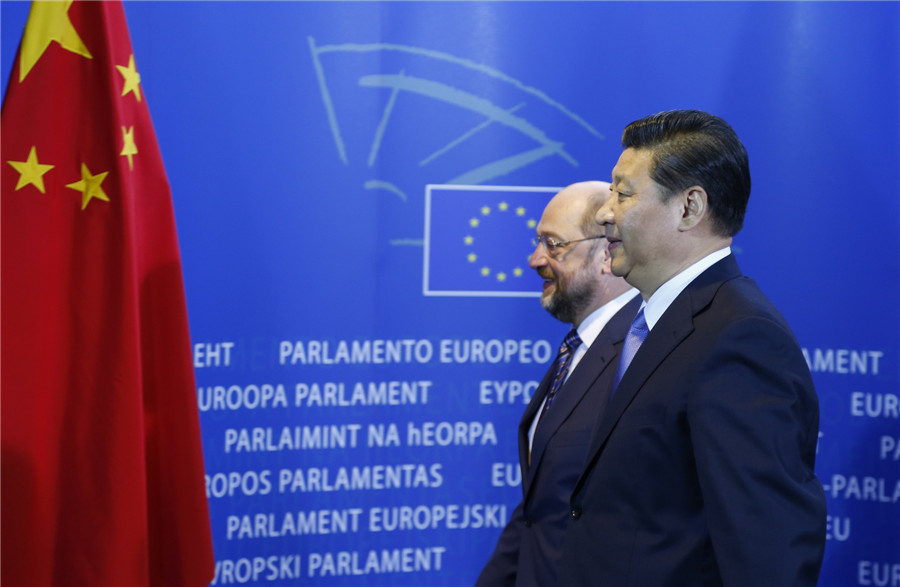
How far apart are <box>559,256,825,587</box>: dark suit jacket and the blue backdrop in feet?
Result: 4.70

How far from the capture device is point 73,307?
75.5 inches

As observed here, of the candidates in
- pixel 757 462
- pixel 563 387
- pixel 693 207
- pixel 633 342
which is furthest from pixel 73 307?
pixel 757 462

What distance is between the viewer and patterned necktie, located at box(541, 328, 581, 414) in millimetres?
2113

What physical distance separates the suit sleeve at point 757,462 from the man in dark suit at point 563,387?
60cm

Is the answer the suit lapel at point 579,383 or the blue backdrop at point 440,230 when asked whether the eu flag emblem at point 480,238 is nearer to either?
the blue backdrop at point 440,230

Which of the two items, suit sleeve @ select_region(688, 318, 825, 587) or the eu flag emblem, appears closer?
suit sleeve @ select_region(688, 318, 825, 587)

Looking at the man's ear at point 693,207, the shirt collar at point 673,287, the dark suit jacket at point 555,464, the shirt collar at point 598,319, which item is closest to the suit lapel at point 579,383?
the dark suit jacket at point 555,464

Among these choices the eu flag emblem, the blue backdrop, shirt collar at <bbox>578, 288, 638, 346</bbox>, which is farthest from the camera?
the eu flag emblem

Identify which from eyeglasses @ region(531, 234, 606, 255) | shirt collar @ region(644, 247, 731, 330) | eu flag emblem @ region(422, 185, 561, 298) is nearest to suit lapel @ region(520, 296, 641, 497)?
eyeglasses @ region(531, 234, 606, 255)

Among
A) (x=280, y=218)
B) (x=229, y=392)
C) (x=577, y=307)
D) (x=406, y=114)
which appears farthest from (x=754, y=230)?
(x=229, y=392)

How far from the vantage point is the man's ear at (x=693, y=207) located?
57.1 inches

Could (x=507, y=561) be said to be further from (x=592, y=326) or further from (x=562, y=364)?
(x=592, y=326)

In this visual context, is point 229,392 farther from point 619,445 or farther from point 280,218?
point 619,445

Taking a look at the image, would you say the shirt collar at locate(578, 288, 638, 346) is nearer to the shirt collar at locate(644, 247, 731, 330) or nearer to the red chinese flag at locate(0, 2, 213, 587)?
the shirt collar at locate(644, 247, 731, 330)
